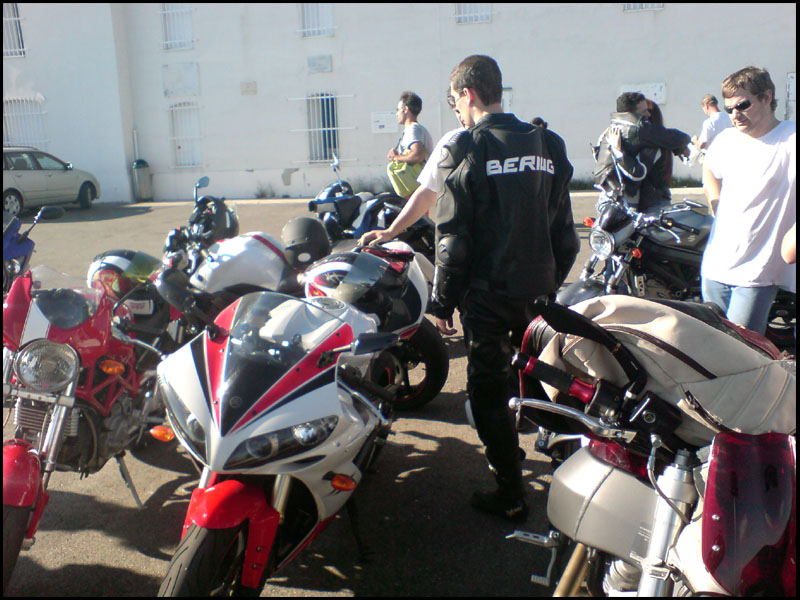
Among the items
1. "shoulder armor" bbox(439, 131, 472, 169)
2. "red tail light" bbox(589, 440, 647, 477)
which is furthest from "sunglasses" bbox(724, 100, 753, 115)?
"red tail light" bbox(589, 440, 647, 477)

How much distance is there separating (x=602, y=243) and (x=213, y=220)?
2.73 m

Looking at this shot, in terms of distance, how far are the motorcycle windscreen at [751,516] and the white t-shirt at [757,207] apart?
194 cm

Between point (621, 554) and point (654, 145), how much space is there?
16.3 ft

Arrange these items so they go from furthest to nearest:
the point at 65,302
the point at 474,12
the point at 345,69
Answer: the point at 345,69 < the point at 474,12 < the point at 65,302

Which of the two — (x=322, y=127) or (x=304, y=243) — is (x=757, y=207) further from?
(x=322, y=127)

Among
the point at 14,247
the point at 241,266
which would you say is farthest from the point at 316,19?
the point at 241,266

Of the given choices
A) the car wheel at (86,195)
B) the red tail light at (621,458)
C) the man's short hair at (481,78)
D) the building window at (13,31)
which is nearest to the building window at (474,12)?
the car wheel at (86,195)

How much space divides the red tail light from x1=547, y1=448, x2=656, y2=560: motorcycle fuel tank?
0.6 inches

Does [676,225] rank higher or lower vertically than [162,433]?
higher

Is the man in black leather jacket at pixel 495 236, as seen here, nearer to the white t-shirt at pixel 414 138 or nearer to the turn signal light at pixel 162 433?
the turn signal light at pixel 162 433

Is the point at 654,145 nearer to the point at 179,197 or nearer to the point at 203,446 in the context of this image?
the point at 203,446

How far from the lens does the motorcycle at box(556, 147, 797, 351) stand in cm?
486

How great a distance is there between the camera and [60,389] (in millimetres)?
2625

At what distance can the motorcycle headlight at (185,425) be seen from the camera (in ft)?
6.95
